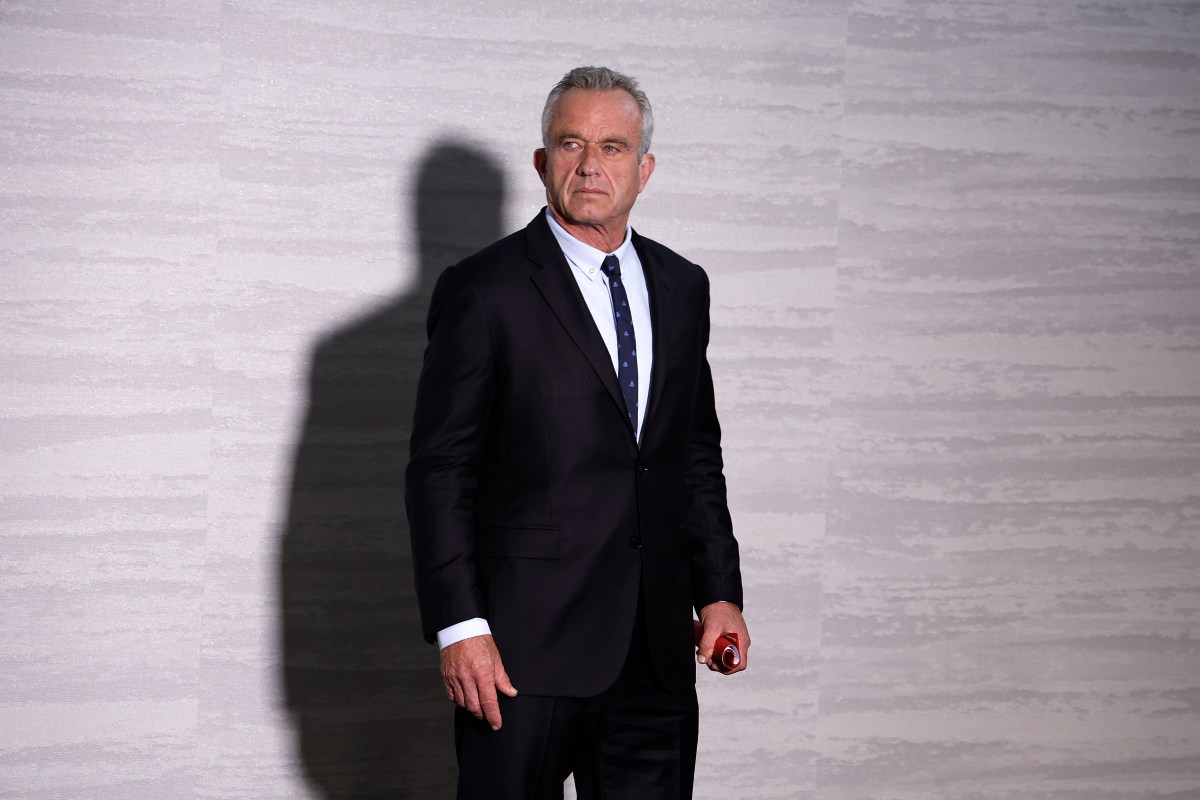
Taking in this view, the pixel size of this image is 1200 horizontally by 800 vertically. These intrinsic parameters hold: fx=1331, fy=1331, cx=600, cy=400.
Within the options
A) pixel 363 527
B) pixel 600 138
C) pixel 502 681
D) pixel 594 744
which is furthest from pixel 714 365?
pixel 502 681

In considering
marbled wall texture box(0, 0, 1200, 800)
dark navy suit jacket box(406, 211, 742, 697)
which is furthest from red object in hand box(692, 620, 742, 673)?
marbled wall texture box(0, 0, 1200, 800)

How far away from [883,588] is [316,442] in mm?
1379

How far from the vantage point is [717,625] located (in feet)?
7.16

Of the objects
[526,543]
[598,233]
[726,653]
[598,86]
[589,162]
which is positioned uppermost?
[598,86]

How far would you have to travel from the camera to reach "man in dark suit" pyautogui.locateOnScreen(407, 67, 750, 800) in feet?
6.31

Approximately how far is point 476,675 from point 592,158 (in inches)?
31.2

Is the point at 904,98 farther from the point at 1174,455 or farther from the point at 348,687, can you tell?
the point at 348,687

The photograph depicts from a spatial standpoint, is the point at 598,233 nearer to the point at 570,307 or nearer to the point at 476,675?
the point at 570,307

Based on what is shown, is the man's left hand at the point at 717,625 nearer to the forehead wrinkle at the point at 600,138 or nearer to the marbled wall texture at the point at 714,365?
the forehead wrinkle at the point at 600,138

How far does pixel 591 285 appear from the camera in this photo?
6.77 ft

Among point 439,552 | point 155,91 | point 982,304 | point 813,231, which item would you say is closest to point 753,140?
point 813,231

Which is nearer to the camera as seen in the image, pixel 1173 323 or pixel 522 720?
pixel 522 720

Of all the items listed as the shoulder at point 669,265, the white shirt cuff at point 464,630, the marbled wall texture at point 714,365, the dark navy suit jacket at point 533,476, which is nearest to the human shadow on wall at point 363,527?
the marbled wall texture at point 714,365

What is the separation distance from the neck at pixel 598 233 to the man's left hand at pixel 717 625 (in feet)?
2.01
